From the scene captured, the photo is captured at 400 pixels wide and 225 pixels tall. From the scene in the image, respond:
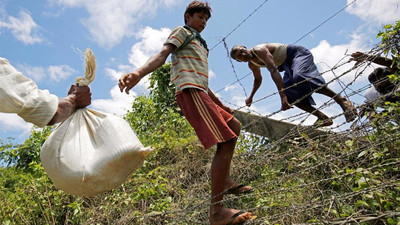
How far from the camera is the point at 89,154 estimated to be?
1617 mm

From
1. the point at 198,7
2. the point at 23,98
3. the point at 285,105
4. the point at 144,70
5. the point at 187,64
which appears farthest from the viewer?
the point at 285,105

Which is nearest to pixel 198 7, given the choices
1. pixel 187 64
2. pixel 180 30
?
pixel 180 30

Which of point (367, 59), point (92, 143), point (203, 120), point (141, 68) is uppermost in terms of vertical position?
point (141, 68)

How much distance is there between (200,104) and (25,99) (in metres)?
0.93

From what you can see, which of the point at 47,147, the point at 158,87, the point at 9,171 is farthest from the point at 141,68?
the point at 9,171

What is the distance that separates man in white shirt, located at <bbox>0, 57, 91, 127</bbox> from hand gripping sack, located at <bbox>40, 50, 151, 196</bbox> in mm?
110

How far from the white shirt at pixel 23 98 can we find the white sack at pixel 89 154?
0.45 feet

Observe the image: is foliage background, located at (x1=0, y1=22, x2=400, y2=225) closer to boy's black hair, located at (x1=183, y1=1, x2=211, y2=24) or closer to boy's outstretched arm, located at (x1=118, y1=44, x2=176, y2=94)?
boy's outstretched arm, located at (x1=118, y1=44, x2=176, y2=94)

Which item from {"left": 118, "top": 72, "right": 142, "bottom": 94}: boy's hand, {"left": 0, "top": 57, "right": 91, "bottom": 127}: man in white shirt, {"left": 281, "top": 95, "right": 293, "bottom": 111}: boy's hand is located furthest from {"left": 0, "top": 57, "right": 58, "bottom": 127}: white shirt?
{"left": 281, "top": 95, "right": 293, "bottom": 111}: boy's hand

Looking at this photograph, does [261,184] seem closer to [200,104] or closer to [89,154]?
[200,104]

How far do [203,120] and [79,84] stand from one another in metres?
0.70

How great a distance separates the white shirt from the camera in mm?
1493

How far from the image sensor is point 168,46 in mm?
2131

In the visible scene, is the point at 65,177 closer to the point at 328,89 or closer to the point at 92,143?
the point at 92,143
